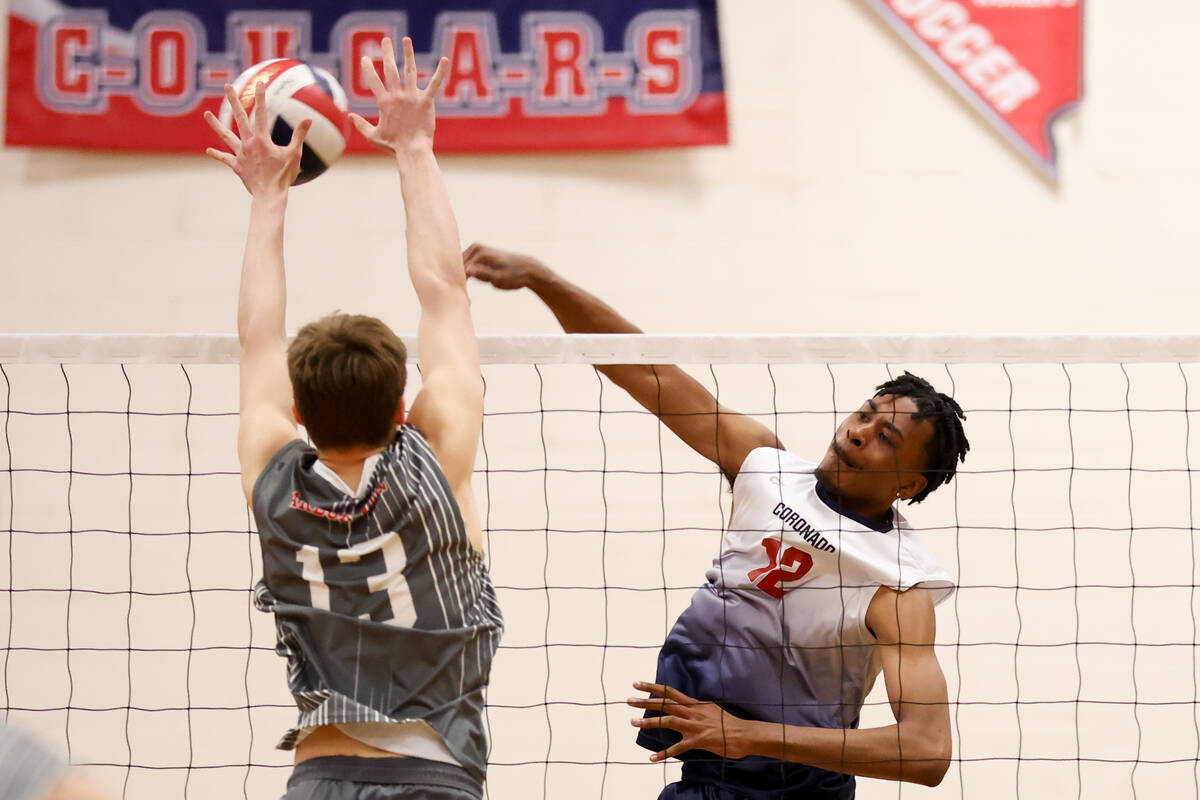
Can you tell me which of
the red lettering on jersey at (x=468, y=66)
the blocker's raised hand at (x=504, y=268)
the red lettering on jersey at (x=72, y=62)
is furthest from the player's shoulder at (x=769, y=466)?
the red lettering on jersey at (x=72, y=62)

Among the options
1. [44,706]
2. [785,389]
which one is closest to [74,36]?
[44,706]

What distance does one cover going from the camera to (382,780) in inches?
76.3

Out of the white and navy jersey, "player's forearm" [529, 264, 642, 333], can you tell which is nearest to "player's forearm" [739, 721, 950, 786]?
the white and navy jersey

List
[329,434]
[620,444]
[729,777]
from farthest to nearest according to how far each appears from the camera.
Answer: [620,444] → [729,777] → [329,434]

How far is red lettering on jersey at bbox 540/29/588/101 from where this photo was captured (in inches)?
197

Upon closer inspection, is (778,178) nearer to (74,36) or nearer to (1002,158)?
(1002,158)

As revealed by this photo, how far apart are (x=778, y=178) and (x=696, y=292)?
1.85 feet

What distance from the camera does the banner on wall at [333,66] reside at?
197 inches

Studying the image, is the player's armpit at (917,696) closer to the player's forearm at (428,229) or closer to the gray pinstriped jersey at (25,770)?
the player's forearm at (428,229)

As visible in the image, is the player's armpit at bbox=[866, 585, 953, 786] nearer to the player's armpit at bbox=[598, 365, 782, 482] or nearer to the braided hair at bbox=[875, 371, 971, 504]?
the braided hair at bbox=[875, 371, 971, 504]

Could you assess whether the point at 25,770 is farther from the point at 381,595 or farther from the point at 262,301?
the point at 262,301

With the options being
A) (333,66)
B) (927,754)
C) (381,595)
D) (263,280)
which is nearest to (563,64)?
(333,66)

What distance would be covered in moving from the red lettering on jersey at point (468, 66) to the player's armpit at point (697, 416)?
7.15 ft

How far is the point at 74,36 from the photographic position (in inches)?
199
